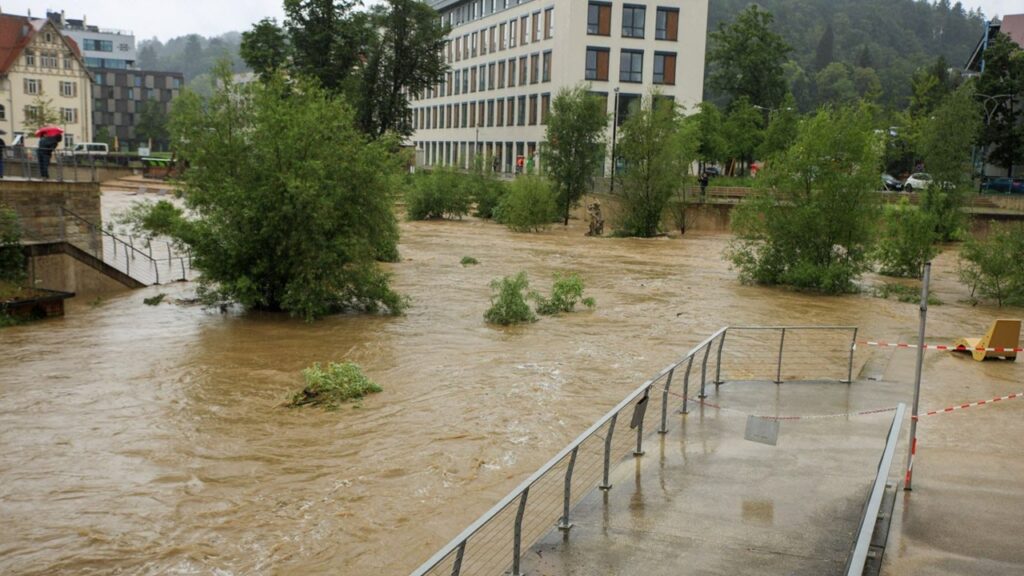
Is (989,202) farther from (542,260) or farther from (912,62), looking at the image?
(912,62)

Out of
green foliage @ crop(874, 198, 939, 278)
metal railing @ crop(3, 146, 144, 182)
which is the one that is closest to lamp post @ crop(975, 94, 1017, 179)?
green foliage @ crop(874, 198, 939, 278)

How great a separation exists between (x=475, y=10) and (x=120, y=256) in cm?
6474

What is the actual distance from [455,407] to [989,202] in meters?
49.4

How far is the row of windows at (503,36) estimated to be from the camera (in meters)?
77.2

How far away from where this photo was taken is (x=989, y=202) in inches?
2183

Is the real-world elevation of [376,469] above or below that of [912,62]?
below

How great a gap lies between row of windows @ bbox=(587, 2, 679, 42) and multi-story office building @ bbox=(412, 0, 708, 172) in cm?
8

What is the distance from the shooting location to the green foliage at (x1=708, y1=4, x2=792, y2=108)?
261 ft

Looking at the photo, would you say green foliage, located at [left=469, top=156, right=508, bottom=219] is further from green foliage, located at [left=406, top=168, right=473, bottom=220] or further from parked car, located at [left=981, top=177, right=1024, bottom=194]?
parked car, located at [left=981, top=177, right=1024, bottom=194]

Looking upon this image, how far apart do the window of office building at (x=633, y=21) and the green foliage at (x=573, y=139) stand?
18711 mm

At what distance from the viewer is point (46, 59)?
98250 millimetres

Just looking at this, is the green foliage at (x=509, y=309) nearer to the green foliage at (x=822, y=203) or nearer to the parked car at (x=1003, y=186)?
the green foliage at (x=822, y=203)

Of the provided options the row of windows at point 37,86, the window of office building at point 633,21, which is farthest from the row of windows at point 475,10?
the row of windows at point 37,86

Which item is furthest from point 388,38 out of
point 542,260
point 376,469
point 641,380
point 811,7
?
point 811,7
